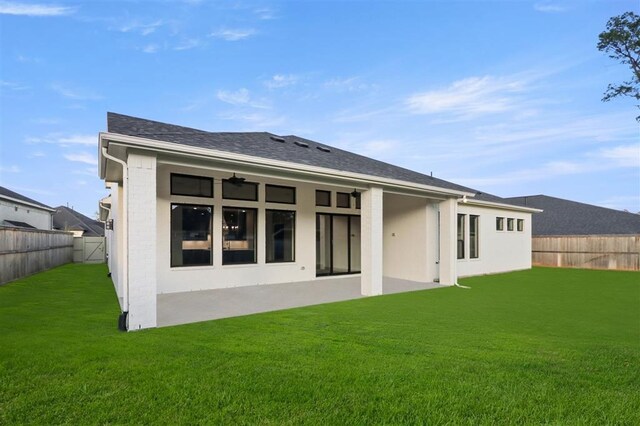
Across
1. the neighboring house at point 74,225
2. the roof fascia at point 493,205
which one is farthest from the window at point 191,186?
the neighboring house at point 74,225

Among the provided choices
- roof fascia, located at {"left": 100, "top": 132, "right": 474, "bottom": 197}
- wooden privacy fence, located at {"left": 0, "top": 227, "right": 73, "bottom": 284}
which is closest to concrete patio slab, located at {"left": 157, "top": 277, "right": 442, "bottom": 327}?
roof fascia, located at {"left": 100, "top": 132, "right": 474, "bottom": 197}

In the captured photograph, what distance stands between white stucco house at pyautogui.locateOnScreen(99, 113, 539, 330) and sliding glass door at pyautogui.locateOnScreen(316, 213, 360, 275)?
4 centimetres

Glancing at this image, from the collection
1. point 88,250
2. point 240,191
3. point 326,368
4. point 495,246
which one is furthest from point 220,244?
point 88,250

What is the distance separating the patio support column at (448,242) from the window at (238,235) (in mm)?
5769

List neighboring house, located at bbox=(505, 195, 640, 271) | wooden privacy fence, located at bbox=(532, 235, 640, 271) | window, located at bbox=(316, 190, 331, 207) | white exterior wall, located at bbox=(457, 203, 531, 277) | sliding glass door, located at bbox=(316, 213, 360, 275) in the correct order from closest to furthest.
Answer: window, located at bbox=(316, 190, 331, 207), sliding glass door, located at bbox=(316, 213, 360, 275), white exterior wall, located at bbox=(457, 203, 531, 277), wooden privacy fence, located at bbox=(532, 235, 640, 271), neighboring house, located at bbox=(505, 195, 640, 271)

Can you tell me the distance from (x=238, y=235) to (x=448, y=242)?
631 cm

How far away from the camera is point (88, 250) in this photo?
20688 millimetres

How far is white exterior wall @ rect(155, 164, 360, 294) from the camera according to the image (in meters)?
8.74

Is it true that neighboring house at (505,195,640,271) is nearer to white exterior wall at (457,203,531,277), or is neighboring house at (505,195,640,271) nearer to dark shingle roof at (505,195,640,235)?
dark shingle roof at (505,195,640,235)

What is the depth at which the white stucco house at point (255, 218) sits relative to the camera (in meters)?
5.62

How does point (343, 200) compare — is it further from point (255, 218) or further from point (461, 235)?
Answer: point (461, 235)

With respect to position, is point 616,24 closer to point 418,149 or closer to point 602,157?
point 602,157

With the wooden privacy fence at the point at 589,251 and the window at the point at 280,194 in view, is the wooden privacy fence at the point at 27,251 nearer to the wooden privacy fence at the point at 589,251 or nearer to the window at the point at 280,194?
the window at the point at 280,194

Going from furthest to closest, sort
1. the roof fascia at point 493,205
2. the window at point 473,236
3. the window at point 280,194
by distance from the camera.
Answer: the window at point 473,236
the roof fascia at point 493,205
the window at point 280,194
